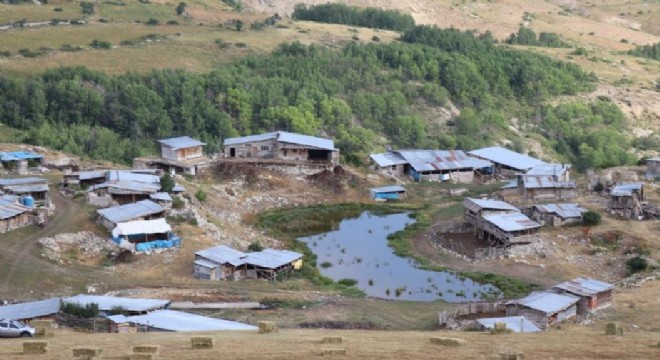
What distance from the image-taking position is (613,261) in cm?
5603

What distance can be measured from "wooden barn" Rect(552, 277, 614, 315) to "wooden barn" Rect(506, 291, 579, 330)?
372mm

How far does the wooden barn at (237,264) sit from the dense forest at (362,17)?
286ft

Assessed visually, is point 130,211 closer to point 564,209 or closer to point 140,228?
point 140,228

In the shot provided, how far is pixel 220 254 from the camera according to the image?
52.1 metres

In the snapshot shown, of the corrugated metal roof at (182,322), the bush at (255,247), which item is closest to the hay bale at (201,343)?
the corrugated metal roof at (182,322)

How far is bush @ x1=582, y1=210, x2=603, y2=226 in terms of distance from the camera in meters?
61.1

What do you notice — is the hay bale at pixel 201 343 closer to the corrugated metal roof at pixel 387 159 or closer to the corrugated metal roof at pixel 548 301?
the corrugated metal roof at pixel 548 301

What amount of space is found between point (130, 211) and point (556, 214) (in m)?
25.5

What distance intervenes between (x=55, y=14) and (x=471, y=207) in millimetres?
71369

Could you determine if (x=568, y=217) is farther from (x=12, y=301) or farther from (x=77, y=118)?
(x=77, y=118)

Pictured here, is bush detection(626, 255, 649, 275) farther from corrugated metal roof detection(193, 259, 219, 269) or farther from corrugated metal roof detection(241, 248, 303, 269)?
corrugated metal roof detection(193, 259, 219, 269)

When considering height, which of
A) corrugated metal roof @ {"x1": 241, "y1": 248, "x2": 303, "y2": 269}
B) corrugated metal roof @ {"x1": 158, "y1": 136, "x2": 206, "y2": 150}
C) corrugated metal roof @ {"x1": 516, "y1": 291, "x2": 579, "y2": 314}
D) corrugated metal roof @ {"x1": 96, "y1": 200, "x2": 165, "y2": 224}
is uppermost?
corrugated metal roof @ {"x1": 158, "y1": 136, "x2": 206, "y2": 150}

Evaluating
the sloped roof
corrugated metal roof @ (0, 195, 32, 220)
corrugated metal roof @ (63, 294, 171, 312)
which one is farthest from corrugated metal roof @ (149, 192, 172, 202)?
corrugated metal roof @ (63, 294, 171, 312)

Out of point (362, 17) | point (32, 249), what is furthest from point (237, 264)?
point (362, 17)
